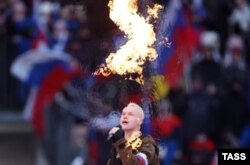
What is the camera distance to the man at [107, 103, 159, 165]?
5922 millimetres

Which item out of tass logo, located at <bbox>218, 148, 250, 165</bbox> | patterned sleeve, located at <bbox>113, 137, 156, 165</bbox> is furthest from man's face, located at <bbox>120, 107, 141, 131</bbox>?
tass logo, located at <bbox>218, 148, 250, 165</bbox>

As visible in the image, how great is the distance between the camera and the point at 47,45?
964 cm

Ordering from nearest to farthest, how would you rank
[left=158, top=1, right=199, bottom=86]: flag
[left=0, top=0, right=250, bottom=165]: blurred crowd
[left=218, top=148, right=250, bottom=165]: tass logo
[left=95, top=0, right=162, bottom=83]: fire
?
1. [left=95, top=0, right=162, bottom=83]: fire
2. [left=218, top=148, right=250, bottom=165]: tass logo
3. [left=158, top=1, right=199, bottom=86]: flag
4. [left=0, top=0, right=250, bottom=165]: blurred crowd

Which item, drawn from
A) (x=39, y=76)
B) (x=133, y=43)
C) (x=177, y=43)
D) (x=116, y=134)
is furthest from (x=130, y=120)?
(x=39, y=76)

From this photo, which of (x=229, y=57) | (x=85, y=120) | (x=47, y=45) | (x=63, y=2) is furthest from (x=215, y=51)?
(x=85, y=120)

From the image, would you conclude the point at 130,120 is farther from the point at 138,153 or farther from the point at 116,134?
the point at 138,153

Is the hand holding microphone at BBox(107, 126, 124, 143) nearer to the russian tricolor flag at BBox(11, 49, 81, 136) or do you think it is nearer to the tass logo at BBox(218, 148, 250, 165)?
the tass logo at BBox(218, 148, 250, 165)

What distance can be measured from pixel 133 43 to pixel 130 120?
0.63m

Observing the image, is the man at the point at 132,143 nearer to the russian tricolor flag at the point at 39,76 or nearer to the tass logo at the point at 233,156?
the tass logo at the point at 233,156

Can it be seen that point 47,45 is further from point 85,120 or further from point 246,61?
point 85,120

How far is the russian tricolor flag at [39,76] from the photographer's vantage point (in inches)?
379

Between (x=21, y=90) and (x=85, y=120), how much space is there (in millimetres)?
2996

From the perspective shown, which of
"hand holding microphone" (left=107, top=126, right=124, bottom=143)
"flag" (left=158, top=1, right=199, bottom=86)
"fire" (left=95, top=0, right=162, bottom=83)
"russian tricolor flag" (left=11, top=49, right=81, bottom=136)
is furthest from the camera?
"russian tricolor flag" (left=11, top=49, right=81, bottom=136)

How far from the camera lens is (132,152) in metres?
5.93
